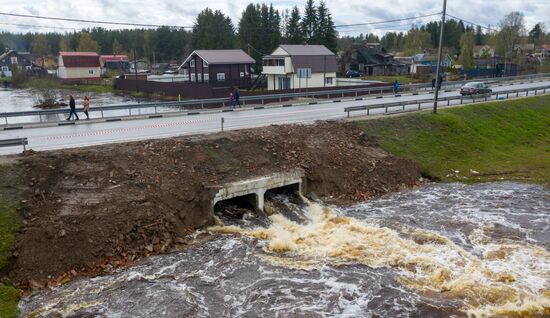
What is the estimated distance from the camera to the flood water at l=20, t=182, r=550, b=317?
13.3 meters

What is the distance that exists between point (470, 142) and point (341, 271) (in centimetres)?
2095

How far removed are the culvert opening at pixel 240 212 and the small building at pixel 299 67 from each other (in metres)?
45.3

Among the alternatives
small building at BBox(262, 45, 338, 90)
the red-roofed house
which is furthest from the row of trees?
the red-roofed house

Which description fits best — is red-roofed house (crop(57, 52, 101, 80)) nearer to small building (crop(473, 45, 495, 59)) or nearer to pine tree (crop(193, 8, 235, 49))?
pine tree (crop(193, 8, 235, 49))

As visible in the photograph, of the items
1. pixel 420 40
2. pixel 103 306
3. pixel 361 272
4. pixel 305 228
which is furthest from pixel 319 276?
pixel 420 40

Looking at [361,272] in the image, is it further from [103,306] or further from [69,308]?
[69,308]

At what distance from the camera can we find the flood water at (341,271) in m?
13.3

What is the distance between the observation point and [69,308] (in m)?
13.0

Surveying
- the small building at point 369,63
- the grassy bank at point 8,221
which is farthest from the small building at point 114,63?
the grassy bank at point 8,221

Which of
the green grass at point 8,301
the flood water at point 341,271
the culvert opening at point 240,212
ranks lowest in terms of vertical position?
the flood water at point 341,271

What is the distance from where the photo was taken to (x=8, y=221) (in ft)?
50.8

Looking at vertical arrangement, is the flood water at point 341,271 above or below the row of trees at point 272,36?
below

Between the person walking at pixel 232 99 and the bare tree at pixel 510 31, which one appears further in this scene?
the bare tree at pixel 510 31

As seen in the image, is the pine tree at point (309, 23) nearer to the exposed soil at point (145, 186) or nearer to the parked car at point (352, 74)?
the parked car at point (352, 74)
